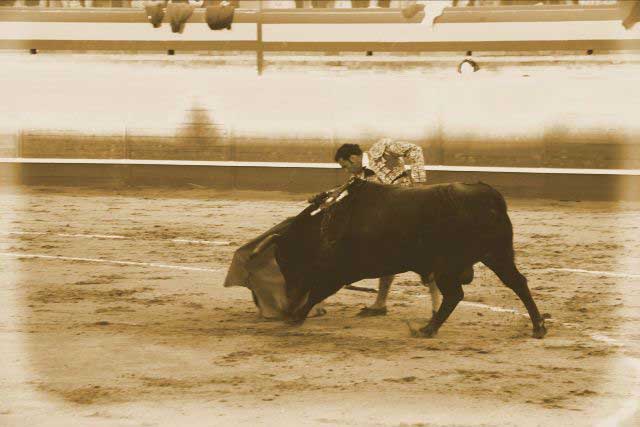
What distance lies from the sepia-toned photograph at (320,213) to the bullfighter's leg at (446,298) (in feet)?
0.04

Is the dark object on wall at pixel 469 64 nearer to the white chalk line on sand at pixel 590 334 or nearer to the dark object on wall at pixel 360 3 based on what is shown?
the dark object on wall at pixel 360 3

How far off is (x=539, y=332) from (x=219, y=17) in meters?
11.0

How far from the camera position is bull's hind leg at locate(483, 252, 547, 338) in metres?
7.17

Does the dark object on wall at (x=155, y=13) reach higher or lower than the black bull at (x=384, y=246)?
higher

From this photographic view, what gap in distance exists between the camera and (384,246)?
24.1 ft

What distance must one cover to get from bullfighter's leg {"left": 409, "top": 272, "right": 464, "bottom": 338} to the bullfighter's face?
2.64 ft

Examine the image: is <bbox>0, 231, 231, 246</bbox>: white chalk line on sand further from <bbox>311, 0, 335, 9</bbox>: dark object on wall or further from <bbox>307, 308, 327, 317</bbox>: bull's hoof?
<bbox>311, 0, 335, 9</bbox>: dark object on wall

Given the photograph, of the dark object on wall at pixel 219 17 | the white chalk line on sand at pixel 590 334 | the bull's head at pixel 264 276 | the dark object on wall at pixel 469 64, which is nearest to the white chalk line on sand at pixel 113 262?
the white chalk line on sand at pixel 590 334

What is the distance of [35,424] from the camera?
17.8ft

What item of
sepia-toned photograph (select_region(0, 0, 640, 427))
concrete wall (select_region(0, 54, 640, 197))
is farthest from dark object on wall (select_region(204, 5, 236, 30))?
concrete wall (select_region(0, 54, 640, 197))

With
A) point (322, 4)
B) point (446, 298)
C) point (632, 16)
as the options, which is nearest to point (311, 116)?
point (322, 4)

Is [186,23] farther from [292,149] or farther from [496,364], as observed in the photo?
[496,364]

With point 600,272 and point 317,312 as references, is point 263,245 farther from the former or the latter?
point 600,272

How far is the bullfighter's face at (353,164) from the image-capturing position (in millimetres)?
7496
